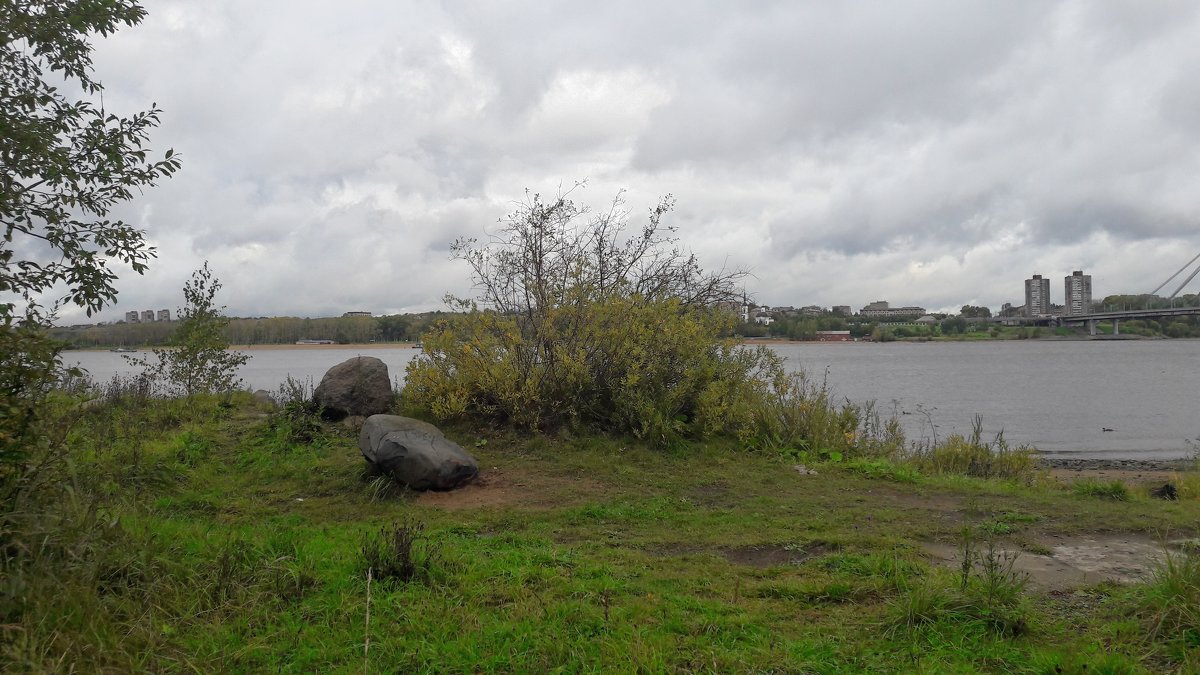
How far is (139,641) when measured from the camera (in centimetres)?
363

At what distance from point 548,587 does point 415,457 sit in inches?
138

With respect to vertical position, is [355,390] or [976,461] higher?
[355,390]

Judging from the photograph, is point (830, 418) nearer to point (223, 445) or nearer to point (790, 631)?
point (790, 631)

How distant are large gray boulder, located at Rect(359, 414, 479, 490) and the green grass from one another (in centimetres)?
25

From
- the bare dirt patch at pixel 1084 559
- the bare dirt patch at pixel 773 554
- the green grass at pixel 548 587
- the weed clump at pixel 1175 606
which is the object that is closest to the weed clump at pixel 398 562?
the green grass at pixel 548 587

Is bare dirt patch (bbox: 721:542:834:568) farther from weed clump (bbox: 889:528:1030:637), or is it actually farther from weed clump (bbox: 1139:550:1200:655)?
weed clump (bbox: 1139:550:1200:655)

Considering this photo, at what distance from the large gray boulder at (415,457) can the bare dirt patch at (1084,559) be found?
4.74m

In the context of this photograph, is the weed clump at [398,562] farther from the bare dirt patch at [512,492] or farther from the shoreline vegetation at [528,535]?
the bare dirt patch at [512,492]

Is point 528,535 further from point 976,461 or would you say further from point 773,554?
point 976,461

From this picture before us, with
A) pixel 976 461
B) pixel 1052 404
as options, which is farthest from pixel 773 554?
pixel 1052 404

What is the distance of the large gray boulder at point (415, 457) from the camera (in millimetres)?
7711

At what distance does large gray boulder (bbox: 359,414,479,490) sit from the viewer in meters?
7.71

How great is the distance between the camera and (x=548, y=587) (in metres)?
4.63

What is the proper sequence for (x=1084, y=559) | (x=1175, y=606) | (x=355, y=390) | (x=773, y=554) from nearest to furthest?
(x=1175, y=606) < (x=1084, y=559) < (x=773, y=554) < (x=355, y=390)
